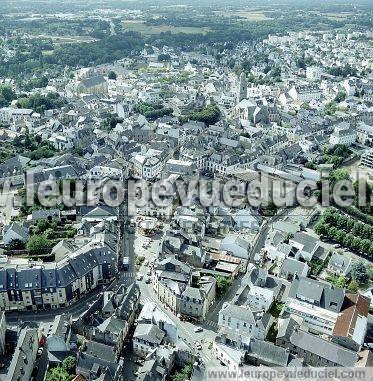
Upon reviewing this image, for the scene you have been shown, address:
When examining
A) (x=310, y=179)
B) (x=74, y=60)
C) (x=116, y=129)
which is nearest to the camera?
(x=310, y=179)

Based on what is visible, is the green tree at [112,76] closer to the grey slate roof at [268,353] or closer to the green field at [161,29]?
the green field at [161,29]

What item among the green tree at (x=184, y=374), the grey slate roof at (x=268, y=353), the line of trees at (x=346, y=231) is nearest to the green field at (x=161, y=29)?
the line of trees at (x=346, y=231)

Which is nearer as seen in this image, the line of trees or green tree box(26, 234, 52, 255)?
green tree box(26, 234, 52, 255)

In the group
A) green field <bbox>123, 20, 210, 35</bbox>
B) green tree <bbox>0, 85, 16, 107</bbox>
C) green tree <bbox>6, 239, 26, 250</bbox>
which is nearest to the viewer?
green tree <bbox>6, 239, 26, 250</bbox>

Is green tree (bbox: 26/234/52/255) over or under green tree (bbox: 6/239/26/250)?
over

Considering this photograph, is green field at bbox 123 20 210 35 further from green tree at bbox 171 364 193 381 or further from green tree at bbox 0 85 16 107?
green tree at bbox 171 364 193 381

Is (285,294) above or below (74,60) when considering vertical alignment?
below

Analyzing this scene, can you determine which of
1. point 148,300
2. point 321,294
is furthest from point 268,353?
point 148,300

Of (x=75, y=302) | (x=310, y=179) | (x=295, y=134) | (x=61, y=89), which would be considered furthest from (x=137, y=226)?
(x=61, y=89)

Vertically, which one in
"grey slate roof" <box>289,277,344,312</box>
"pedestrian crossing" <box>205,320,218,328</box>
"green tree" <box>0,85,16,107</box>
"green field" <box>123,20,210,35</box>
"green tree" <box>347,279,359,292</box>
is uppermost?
"green field" <box>123,20,210,35</box>

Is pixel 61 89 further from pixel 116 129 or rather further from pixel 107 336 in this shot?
pixel 107 336

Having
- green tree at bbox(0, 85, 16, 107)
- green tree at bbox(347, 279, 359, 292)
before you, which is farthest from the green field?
green tree at bbox(347, 279, 359, 292)
